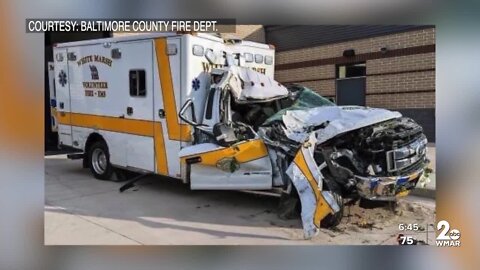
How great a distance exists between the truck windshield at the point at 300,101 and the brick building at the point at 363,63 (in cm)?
7

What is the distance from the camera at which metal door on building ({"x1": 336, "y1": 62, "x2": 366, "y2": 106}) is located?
160 inches

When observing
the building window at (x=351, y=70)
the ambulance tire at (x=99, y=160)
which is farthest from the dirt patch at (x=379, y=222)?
the ambulance tire at (x=99, y=160)

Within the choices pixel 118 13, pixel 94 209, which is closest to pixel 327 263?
pixel 94 209

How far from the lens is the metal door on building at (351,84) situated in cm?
406

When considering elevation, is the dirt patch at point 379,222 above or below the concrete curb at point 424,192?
below

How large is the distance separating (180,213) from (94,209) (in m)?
0.83

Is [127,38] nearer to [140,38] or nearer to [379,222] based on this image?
[140,38]

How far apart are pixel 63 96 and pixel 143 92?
3.39 feet

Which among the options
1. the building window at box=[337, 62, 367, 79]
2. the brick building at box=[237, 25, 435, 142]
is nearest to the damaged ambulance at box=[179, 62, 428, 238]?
the brick building at box=[237, 25, 435, 142]

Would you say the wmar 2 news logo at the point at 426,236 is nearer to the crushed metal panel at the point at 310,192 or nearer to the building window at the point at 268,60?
the crushed metal panel at the point at 310,192

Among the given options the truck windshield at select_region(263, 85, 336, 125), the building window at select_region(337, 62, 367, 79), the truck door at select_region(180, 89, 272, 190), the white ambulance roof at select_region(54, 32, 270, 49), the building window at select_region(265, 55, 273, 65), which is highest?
the white ambulance roof at select_region(54, 32, 270, 49)

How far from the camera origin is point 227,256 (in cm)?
344

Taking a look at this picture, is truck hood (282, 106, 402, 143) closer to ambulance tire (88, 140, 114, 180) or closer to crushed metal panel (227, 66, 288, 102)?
crushed metal panel (227, 66, 288, 102)

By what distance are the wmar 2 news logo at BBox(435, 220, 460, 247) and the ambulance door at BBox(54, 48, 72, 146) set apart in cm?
372
